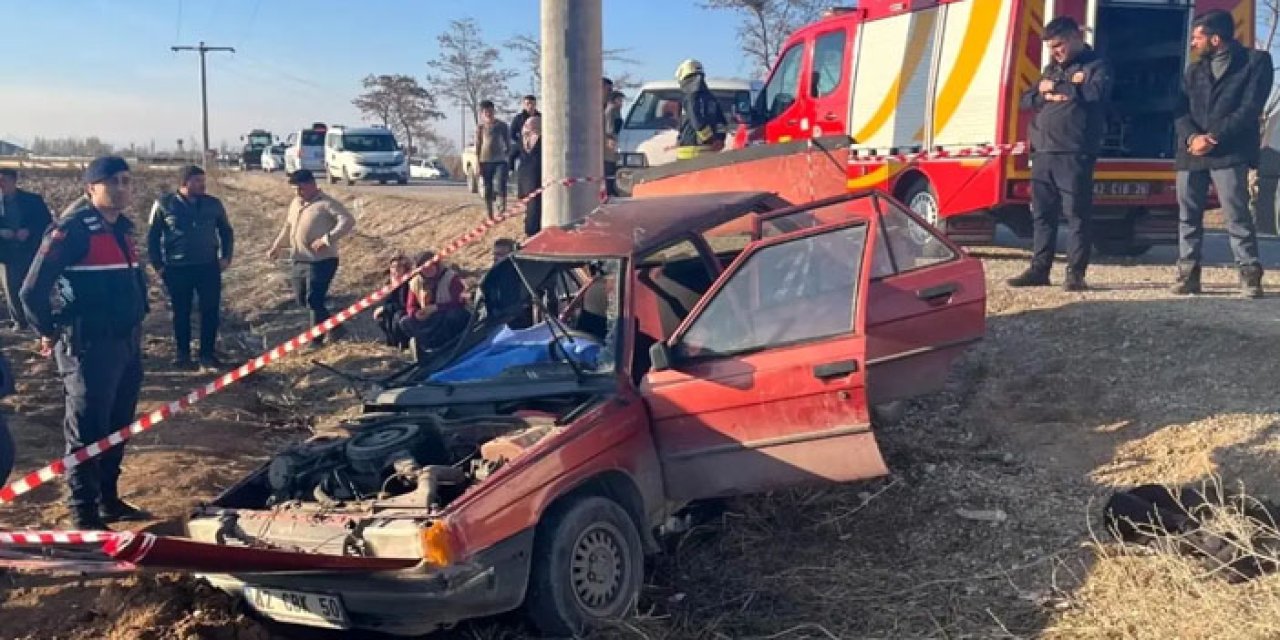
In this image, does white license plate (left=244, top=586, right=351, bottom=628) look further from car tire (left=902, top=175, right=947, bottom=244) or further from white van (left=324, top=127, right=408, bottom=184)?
white van (left=324, top=127, right=408, bottom=184)

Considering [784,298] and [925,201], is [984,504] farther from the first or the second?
[925,201]

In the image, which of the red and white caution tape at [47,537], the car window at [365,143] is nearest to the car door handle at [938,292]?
the red and white caution tape at [47,537]

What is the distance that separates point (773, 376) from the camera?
457cm

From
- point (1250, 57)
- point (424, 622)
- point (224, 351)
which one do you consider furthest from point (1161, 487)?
point (224, 351)

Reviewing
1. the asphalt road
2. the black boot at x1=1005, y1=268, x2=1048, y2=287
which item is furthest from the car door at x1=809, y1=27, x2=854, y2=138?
the black boot at x1=1005, y1=268, x2=1048, y2=287

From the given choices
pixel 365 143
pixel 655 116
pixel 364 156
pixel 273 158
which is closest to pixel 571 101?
pixel 655 116

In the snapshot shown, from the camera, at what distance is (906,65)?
10.2 meters

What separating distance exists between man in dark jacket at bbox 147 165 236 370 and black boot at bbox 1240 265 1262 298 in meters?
7.92

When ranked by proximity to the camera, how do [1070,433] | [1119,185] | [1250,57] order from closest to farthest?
[1070,433]
[1250,57]
[1119,185]

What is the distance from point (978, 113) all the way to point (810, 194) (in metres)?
2.87

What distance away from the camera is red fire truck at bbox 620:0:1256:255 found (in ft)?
29.5

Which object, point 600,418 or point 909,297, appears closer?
point 600,418

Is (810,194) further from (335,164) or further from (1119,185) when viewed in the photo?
(335,164)

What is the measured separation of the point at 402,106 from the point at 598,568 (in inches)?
2310
